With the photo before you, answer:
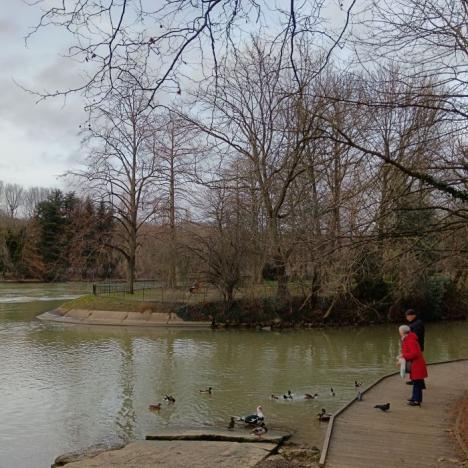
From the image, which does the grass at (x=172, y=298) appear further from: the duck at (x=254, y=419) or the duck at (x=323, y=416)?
the duck at (x=254, y=419)

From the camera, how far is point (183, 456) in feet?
29.2

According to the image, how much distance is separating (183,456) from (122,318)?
2133cm

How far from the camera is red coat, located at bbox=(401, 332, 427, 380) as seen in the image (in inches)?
404

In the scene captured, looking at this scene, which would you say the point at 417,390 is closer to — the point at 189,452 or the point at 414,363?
the point at 414,363

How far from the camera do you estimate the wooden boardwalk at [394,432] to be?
7.57 m

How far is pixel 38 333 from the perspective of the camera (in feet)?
83.4

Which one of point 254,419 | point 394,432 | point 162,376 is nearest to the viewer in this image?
point 394,432

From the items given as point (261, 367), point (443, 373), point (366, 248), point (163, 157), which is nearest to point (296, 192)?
point (261, 367)

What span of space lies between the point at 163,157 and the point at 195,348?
16245mm

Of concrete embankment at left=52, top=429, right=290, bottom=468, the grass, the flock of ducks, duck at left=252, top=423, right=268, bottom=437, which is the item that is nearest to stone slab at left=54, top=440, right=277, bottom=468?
concrete embankment at left=52, top=429, right=290, bottom=468

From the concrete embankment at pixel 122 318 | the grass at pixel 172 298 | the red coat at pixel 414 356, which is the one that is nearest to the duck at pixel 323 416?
the red coat at pixel 414 356

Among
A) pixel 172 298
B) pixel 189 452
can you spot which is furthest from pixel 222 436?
pixel 172 298

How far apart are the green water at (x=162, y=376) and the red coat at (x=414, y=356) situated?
6.86 ft

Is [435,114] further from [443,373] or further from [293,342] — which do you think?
A: [293,342]
